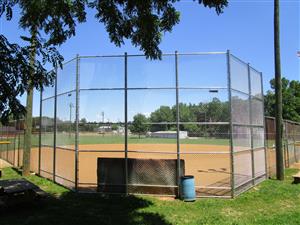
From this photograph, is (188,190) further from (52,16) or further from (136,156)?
(52,16)

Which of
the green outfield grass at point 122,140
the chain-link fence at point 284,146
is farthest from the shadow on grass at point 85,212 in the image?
the chain-link fence at point 284,146

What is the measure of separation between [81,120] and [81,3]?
429 cm

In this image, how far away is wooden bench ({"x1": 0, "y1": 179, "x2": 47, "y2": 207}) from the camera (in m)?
8.66

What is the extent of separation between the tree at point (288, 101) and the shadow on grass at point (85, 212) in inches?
2586

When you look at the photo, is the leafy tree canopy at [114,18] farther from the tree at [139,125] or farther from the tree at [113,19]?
the tree at [139,125]

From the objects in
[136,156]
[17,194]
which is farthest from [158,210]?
[136,156]

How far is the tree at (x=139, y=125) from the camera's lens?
11.1 metres

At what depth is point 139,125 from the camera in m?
11.1

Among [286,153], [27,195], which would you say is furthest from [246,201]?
[286,153]

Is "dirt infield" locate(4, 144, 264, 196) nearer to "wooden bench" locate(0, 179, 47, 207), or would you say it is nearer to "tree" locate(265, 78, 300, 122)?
"wooden bench" locate(0, 179, 47, 207)

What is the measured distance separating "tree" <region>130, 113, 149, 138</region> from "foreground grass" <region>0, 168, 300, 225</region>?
6.81 ft

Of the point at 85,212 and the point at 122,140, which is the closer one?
the point at 85,212

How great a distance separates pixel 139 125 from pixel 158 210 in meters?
3.06

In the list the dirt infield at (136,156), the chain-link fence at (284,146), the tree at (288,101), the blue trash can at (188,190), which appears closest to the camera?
the blue trash can at (188,190)
